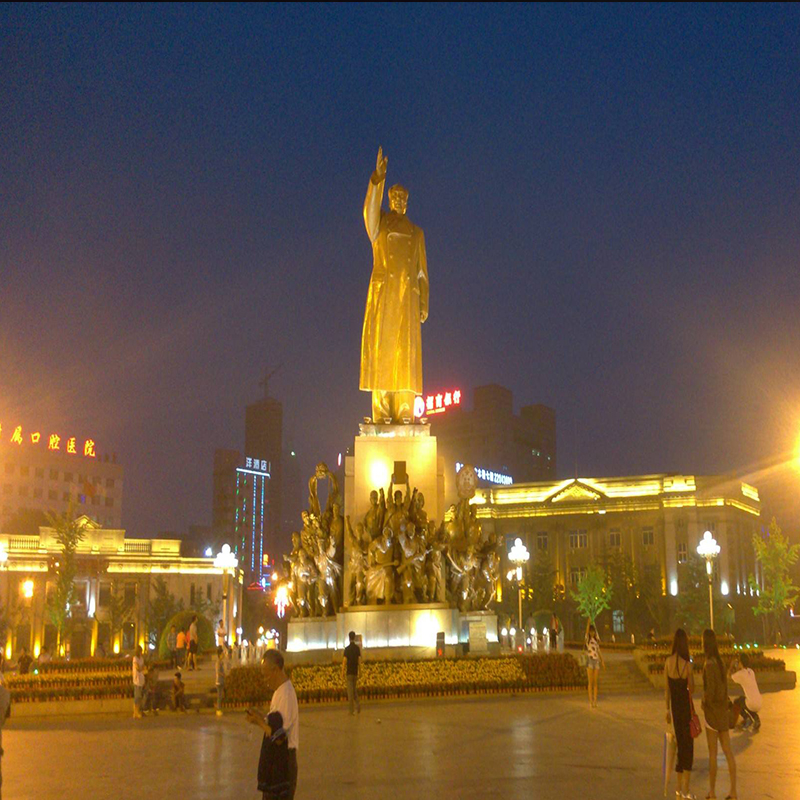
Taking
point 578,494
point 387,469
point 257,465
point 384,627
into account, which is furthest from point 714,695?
point 257,465

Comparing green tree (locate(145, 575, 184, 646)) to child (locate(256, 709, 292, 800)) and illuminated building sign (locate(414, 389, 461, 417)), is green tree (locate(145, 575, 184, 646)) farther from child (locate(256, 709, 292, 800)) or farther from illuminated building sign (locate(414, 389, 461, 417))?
child (locate(256, 709, 292, 800))

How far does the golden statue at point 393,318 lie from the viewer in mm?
23672

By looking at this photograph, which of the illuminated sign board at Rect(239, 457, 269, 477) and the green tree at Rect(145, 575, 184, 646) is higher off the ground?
the illuminated sign board at Rect(239, 457, 269, 477)

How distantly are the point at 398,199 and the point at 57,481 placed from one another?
77.0 m

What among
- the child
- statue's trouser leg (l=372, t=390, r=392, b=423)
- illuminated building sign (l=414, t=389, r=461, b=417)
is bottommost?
the child

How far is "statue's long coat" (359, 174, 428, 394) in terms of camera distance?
2367cm

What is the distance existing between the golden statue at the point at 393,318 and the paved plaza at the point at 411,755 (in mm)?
8114

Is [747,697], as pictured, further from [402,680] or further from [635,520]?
[635,520]

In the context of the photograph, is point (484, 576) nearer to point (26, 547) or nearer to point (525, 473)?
point (26, 547)

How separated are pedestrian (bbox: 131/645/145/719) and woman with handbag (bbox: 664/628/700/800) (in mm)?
12185

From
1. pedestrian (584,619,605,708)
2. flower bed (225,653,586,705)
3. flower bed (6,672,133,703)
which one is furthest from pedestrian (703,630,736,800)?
flower bed (6,672,133,703)

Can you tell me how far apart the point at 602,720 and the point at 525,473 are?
144 m

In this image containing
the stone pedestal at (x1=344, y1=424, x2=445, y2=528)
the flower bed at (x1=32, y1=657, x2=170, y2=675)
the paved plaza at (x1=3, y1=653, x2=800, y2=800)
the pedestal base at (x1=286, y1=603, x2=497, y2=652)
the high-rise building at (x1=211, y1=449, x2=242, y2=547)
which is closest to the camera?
the paved plaza at (x1=3, y1=653, x2=800, y2=800)

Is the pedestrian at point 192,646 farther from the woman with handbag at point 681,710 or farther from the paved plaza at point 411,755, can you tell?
the woman with handbag at point 681,710
